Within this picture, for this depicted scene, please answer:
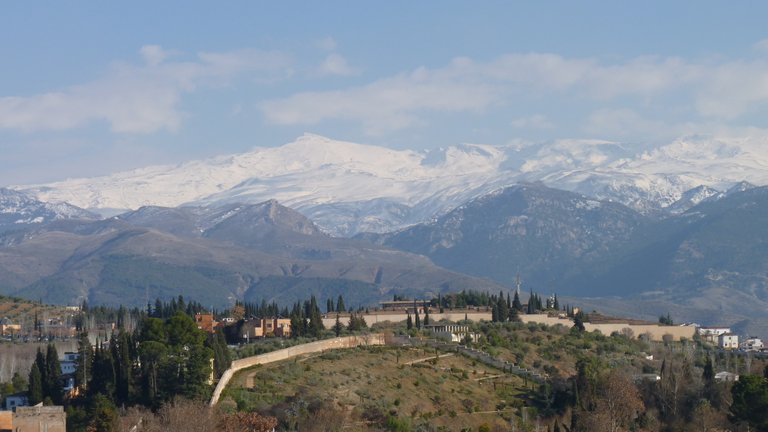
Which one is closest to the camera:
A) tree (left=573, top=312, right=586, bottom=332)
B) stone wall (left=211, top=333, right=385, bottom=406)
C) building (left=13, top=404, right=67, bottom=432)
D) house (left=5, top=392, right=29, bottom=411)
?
building (left=13, top=404, right=67, bottom=432)

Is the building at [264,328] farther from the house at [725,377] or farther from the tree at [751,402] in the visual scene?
the tree at [751,402]

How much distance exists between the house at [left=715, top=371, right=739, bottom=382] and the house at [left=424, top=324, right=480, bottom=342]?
21694 mm

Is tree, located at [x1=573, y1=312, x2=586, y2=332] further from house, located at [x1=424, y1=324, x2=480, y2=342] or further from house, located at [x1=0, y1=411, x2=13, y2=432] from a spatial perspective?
house, located at [x1=0, y1=411, x2=13, y2=432]

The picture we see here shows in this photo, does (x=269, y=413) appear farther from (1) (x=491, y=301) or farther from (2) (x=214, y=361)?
(1) (x=491, y=301)

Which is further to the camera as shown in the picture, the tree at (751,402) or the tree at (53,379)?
the tree at (53,379)

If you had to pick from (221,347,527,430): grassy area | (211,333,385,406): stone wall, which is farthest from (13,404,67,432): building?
(221,347,527,430): grassy area

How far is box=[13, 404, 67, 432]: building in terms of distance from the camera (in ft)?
285

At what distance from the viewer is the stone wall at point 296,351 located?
105838 millimetres

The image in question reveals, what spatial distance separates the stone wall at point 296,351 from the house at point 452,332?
31.1ft

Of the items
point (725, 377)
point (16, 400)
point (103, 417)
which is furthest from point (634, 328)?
point (103, 417)

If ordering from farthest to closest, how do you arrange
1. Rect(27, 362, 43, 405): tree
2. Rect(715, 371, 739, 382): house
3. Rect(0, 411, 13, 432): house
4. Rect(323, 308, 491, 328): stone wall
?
Rect(323, 308, 491, 328): stone wall → Rect(715, 371, 739, 382): house → Rect(27, 362, 43, 405): tree → Rect(0, 411, 13, 432): house

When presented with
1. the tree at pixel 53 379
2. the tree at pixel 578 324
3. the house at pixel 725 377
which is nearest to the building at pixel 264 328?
the tree at pixel 578 324

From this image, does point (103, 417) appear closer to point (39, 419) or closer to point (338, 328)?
point (39, 419)

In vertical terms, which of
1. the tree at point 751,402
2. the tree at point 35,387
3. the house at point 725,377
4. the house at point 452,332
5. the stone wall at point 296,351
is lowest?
the tree at point 751,402
